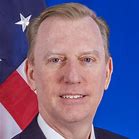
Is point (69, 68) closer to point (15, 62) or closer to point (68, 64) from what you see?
point (68, 64)

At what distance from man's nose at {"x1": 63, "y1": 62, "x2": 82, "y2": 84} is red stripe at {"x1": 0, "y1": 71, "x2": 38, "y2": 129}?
72 cm

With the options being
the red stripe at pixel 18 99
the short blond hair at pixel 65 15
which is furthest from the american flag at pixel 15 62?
the short blond hair at pixel 65 15

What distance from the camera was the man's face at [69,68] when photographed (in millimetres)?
1344

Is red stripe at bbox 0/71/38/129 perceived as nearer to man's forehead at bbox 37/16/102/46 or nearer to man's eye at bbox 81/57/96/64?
man's forehead at bbox 37/16/102/46

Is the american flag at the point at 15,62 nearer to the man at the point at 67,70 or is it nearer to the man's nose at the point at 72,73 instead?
the man at the point at 67,70

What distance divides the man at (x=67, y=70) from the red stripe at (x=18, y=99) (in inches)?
22.2

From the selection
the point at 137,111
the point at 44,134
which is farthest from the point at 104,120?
the point at 44,134

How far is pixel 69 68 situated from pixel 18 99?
757mm

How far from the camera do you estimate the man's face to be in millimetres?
1344

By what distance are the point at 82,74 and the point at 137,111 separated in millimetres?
1013

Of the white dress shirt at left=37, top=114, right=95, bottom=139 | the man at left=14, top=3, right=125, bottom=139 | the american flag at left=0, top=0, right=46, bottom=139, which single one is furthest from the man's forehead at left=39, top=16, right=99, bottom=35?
the american flag at left=0, top=0, right=46, bottom=139

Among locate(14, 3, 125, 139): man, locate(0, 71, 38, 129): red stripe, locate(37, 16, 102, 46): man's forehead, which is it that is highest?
locate(37, 16, 102, 46): man's forehead

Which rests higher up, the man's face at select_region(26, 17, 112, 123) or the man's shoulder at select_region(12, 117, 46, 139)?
the man's face at select_region(26, 17, 112, 123)

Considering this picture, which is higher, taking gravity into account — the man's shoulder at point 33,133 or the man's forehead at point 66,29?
the man's forehead at point 66,29
